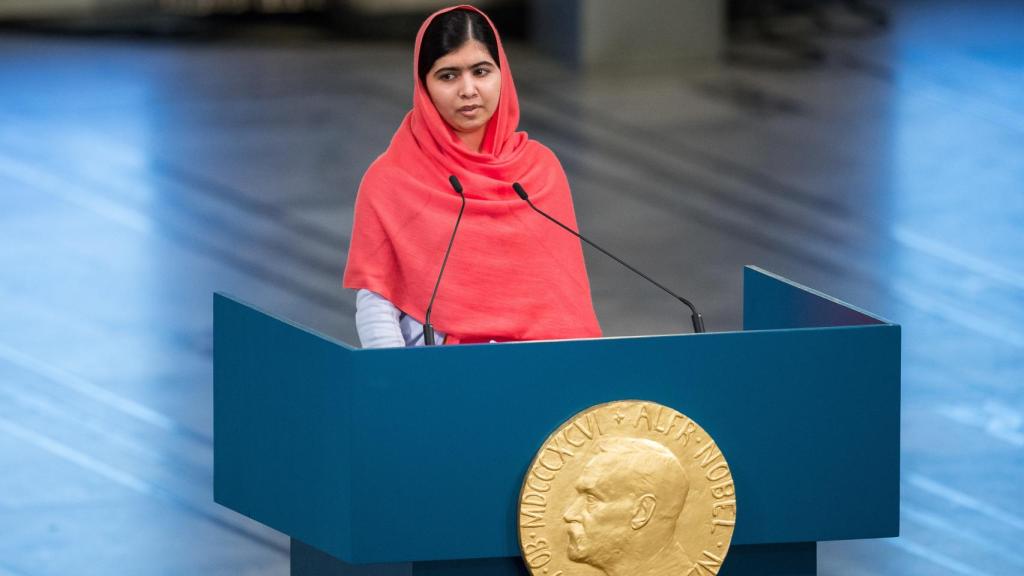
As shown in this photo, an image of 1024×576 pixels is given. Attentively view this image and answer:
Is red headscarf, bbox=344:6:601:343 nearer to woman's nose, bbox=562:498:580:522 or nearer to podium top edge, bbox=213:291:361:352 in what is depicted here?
podium top edge, bbox=213:291:361:352

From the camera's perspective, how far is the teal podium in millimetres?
2896

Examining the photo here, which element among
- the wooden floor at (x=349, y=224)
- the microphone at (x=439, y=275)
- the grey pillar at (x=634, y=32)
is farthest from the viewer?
the grey pillar at (x=634, y=32)

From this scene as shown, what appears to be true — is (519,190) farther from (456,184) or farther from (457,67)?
(457,67)

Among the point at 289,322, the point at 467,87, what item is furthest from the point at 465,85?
the point at 289,322

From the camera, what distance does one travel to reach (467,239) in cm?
346

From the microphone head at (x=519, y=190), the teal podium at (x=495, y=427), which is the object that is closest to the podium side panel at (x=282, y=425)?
the teal podium at (x=495, y=427)

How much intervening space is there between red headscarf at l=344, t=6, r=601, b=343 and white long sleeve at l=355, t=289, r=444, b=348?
0.02 meters

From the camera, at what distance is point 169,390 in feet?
20.1

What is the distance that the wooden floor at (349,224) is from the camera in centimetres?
525

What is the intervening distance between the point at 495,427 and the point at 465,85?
79cm

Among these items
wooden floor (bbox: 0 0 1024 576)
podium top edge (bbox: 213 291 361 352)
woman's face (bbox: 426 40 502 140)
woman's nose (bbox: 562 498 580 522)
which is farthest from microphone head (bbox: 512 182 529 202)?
wooden floor (bbox: 0 0 1024 576)

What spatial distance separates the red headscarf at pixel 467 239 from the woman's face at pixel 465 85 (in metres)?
0.03

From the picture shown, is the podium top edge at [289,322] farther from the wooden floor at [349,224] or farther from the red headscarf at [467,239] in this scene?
→ the wooden floor at [349,224]

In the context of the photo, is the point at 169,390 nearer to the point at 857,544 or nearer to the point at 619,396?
the point at 857,544
